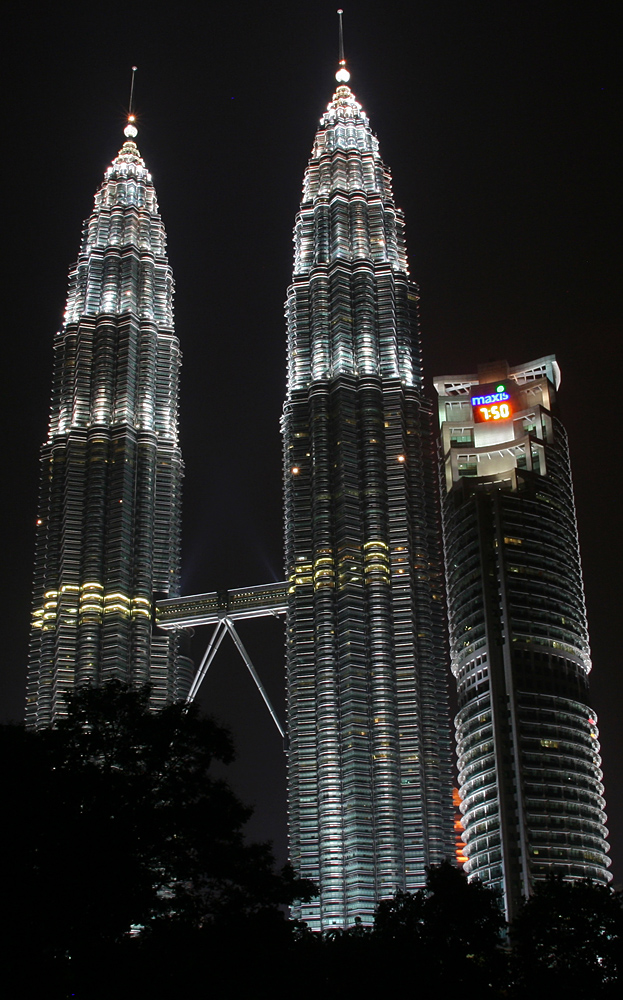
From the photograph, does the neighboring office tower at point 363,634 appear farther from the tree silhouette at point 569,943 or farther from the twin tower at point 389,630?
the tree silhouette at point 569,943

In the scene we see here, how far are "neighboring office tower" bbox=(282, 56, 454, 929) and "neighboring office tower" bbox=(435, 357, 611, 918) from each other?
4.56 meters

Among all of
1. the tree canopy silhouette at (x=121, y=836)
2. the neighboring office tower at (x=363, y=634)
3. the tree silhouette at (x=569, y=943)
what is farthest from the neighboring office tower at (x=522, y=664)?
the tree canopy silhouette at (x=121, y=836)

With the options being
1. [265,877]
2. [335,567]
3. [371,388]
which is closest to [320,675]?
[335,567]

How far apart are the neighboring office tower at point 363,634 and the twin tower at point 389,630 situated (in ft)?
0.95

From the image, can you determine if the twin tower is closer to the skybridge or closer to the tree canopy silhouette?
the skybridge

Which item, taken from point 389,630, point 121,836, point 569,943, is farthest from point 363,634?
point 121,836

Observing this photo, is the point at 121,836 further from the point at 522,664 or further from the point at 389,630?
the point at 389,630

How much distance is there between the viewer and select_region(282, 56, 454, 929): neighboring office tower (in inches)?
6378

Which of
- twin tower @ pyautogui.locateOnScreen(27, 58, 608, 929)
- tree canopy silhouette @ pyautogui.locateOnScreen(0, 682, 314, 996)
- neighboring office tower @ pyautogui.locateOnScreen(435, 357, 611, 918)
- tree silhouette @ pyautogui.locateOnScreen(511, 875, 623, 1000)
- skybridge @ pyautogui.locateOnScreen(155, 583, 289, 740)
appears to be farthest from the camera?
skybridge @ pyautogui.locateOnScreen(155, 583, 289, 740)

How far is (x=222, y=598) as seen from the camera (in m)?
196

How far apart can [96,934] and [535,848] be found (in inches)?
4629

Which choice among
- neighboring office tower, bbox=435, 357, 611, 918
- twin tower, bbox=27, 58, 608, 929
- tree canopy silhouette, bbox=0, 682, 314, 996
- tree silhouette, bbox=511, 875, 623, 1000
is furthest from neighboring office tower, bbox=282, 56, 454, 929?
tree canopy silhouette, bbox=0, 682, 314, 996

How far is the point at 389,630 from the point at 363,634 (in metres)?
3.70

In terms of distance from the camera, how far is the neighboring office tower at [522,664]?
16012 centimetres
